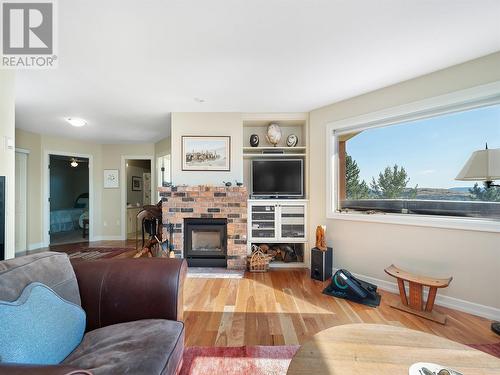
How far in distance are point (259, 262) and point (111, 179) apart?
4.32 metres

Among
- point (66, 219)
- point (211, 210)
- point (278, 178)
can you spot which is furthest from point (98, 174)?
point (278, 178)


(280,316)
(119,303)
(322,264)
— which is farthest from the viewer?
(322,264)

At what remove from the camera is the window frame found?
208 centimetres

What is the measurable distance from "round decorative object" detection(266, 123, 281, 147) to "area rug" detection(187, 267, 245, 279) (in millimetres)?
2041

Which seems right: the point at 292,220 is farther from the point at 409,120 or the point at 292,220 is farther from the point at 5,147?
the point at 5,147

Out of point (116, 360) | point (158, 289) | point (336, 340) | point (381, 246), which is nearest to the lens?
point (116, 360)

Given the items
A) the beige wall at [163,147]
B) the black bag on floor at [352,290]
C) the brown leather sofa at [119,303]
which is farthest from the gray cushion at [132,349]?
the beige wall at [163,147]

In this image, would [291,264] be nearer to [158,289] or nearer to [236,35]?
[158,289]

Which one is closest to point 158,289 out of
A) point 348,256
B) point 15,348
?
point 15,348

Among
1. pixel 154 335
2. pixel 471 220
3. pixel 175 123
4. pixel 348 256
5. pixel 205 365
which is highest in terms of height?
pixel 175 123

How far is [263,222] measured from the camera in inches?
134

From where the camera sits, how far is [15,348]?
0.79 metres

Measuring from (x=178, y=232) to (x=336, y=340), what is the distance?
8.96 ft

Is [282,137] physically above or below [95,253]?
above
